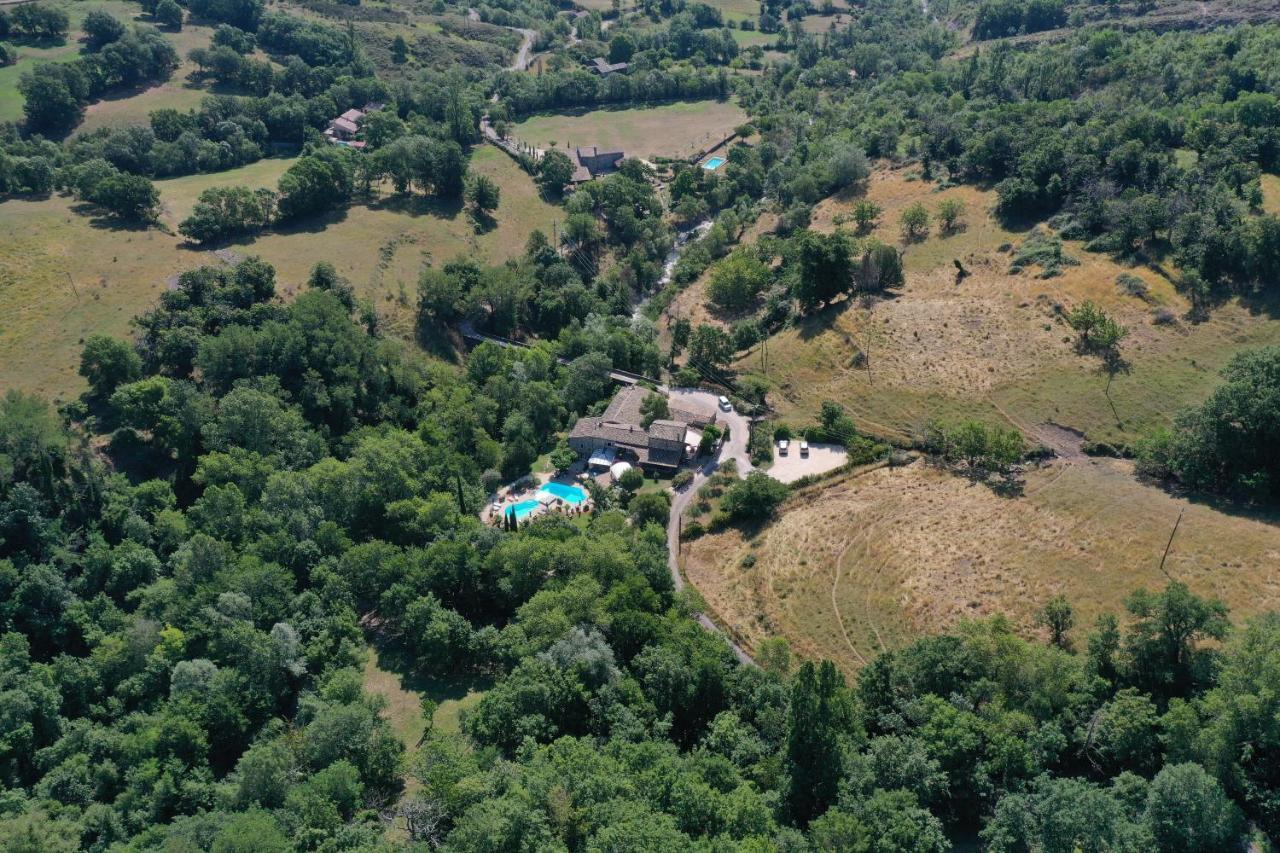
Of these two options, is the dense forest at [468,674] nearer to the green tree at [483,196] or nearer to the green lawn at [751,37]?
the green tree at [483,196]

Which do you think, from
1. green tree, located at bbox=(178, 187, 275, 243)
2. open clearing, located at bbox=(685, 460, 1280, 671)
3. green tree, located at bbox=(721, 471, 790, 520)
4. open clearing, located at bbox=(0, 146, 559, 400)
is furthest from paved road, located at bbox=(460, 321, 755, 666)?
green tree, located at bbox=(178, 187, 275, 243)

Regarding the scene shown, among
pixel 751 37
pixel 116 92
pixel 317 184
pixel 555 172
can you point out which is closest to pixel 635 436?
pixel 317 184

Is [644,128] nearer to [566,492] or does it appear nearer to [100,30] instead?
[100,30]

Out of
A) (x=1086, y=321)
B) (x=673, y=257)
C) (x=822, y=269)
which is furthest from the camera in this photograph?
(x=673, y=257)

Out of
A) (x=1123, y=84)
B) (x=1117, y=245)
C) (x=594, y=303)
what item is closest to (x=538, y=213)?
(x=594, y=303)

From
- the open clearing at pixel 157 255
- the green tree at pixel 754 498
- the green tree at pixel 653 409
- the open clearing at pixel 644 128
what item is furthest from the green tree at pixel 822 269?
the open clearing at pixel 644 128

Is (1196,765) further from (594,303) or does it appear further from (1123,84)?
(1123,84)

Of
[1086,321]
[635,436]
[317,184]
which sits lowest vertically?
[635,436]
